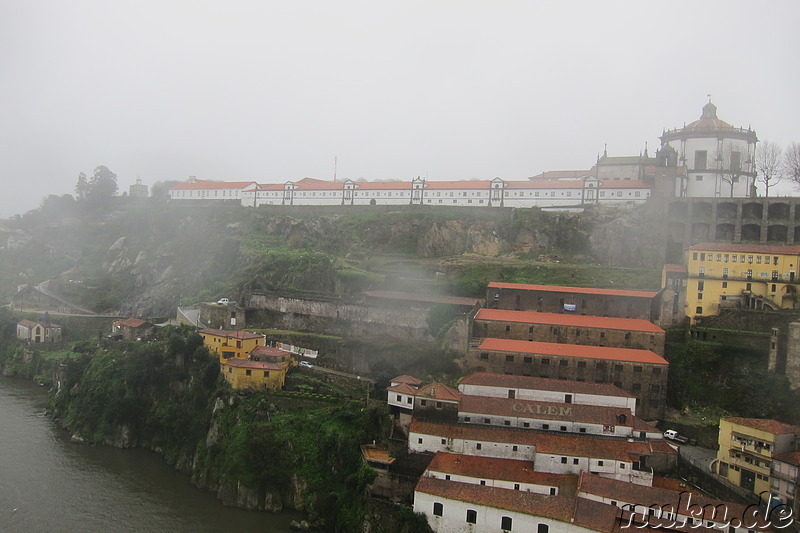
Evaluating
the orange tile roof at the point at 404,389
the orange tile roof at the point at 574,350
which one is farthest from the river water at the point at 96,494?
the orange tile roof at the point at 574,350

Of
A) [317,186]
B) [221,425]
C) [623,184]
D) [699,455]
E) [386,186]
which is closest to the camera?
[699,455]

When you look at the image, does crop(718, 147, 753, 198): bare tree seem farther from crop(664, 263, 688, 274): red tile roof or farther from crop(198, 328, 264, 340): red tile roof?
crop(198, 328, 264, 340): red tile roof

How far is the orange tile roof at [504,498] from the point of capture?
2130 cm

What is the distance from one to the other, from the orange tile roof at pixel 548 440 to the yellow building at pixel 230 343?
1292 centimetres

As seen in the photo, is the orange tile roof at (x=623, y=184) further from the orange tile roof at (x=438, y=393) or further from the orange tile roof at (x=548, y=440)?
the orange tile roof at (x=438, y=393)

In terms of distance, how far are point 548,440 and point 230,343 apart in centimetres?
1882

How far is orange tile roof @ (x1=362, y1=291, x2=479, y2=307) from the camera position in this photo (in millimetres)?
36594

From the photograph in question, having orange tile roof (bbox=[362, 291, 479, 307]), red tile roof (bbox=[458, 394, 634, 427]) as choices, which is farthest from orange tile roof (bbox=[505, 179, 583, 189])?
red tile roof (bbox=[458, 394, 634, 427])

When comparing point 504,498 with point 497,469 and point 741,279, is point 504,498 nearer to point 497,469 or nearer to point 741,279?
point 497,469

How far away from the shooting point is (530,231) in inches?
1885

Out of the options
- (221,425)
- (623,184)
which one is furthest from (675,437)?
(623,184)

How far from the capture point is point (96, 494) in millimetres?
28391

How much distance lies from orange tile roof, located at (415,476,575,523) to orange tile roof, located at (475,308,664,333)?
39.6 feet

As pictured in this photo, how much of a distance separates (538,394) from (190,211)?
44.9 m
